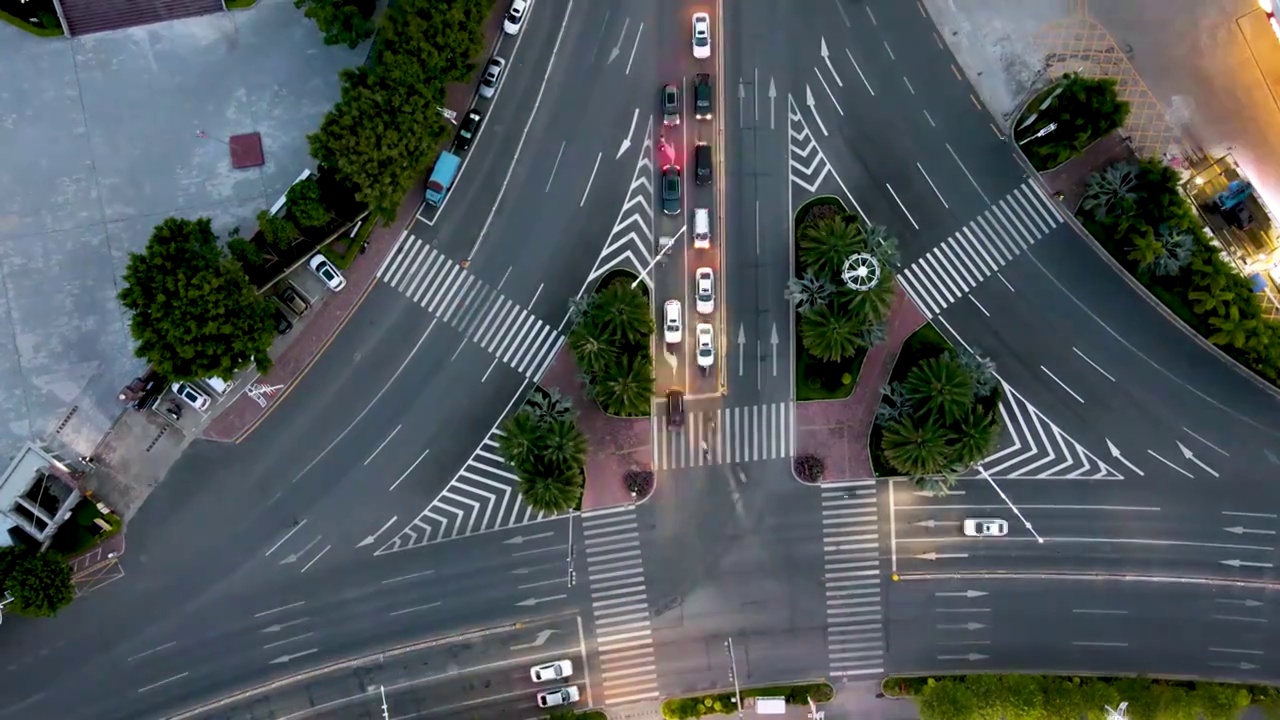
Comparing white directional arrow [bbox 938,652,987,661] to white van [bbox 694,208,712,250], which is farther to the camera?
white directional arrow [bbox 938,652,987,661]

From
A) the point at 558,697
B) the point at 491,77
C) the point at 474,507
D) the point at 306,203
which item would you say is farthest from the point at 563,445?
the point at 491,77

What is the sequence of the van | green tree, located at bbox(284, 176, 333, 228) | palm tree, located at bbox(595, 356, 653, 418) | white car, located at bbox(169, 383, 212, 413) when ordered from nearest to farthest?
palm tree, located at bbox(595, 356, 653, 418), green tree, located at bbox(284, 176, 333, 228), white car, located at bbox(169, 383, 212, 413), the van

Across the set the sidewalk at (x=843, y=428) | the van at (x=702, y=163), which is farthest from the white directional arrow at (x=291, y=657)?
the van at (x=702, y=163)

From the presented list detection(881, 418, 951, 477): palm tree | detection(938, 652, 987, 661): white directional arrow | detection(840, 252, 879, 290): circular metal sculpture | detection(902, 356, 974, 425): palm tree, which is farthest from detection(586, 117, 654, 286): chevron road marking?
detection(938, 652, 987, 661): white directional arrow

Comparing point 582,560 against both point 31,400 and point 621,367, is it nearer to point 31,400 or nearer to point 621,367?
point 621,367

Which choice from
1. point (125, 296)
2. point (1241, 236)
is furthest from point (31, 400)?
point (1241, 236)

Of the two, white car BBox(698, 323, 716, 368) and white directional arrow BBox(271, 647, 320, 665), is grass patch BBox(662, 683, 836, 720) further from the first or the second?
white directional arrow BBox(271, 647, 320, 665)

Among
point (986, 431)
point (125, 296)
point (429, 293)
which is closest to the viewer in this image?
point (125, 296)

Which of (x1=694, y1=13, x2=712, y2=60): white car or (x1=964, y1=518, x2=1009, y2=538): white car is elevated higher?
(x1=694, y1=13, x2=712, y2=60): white car
